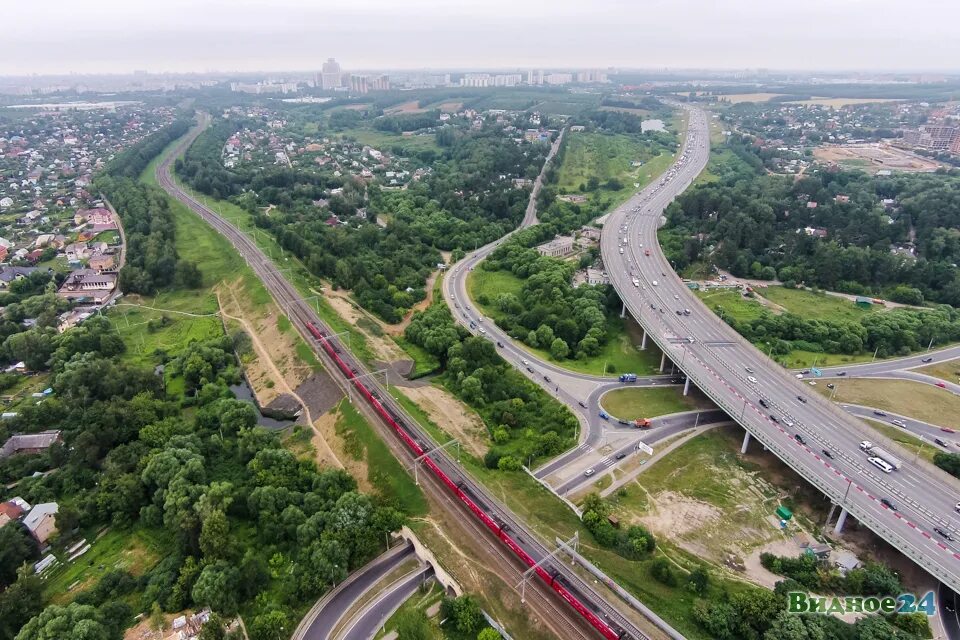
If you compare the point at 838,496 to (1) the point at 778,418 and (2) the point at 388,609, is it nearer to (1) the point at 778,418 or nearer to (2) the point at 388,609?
(1) the point at 778,418

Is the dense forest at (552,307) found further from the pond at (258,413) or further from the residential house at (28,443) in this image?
the residential house at (28,443)

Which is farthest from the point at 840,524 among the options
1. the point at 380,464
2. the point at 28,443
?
the point at 28,443

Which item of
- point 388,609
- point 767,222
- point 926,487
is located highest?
point 767,222

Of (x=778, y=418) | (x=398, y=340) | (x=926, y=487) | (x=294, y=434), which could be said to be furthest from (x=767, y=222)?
(x=294, y=434)

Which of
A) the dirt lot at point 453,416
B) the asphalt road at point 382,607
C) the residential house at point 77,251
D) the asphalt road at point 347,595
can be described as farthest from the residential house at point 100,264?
the asphalt road at point 382,607

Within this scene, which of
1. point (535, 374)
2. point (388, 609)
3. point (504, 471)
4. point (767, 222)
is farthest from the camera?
point (767, 222)

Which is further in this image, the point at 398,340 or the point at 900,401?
the point at 398,340

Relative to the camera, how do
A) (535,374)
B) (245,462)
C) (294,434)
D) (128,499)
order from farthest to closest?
(535,374), (294,434), (245,462), (128,499)

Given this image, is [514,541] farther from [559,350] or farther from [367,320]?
[367,320]
